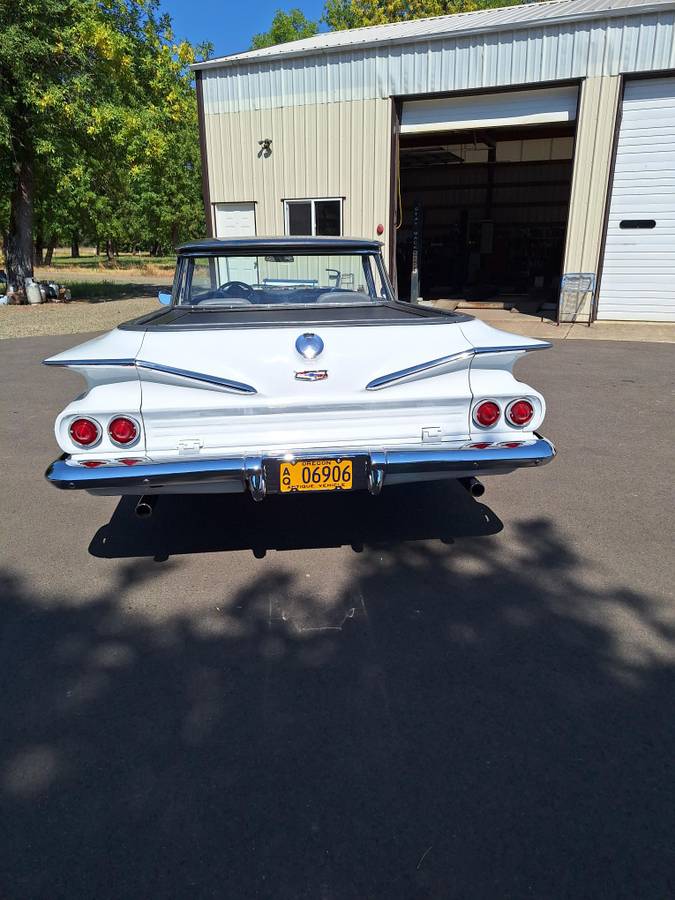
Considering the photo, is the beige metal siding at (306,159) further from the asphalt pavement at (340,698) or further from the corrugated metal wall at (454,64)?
the asphalt pavement at (340,698)

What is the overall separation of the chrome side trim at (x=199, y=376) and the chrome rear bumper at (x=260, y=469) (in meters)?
0.33

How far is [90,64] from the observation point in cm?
1617

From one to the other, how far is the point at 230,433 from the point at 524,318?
40.3 feet

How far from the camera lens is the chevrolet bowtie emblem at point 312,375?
3.07 m

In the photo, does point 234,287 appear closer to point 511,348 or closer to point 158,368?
point 158,368

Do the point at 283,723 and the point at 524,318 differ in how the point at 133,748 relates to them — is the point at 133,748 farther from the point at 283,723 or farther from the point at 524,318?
the point at 524,318

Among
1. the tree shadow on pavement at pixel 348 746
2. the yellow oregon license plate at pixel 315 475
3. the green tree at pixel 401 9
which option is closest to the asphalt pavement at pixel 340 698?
the tree shadow on pavement at pixel 348 746

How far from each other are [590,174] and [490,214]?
1108 centimetres

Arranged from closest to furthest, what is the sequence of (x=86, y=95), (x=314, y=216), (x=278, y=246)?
(x=278, y=246) → (x=314, y=216) → (x=86, y=95)

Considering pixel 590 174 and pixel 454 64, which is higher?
pixel 454 64

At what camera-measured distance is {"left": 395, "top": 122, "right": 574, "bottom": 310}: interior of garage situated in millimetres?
21453

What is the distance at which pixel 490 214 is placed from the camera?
76.1ft

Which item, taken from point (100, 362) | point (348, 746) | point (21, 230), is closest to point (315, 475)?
point (100, 362)

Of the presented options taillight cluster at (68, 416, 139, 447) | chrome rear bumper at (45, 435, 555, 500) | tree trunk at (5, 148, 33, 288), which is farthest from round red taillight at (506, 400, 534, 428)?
tree trunk at (5, 148, 33, 288)
